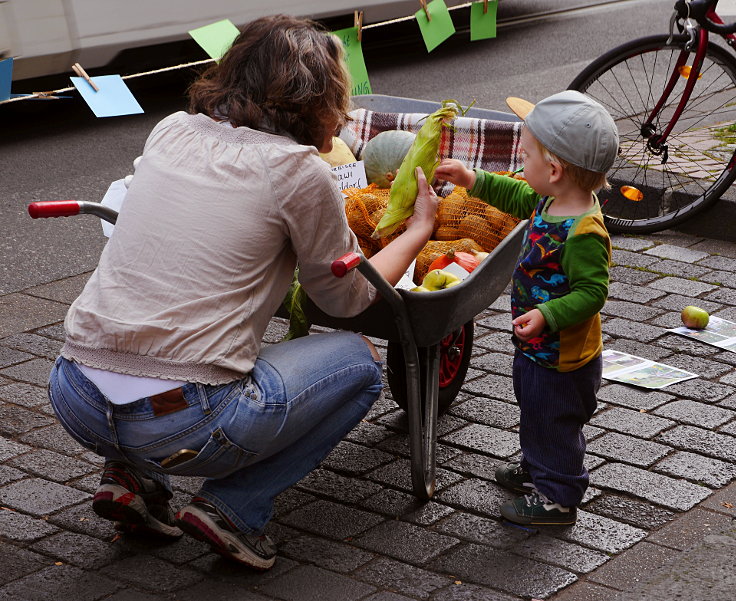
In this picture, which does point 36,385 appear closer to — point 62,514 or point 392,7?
point 62,514

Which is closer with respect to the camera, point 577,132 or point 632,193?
point 577,132

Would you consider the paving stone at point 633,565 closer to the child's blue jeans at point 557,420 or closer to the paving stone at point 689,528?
the paving stone at point 689,528

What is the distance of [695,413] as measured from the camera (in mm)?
3979

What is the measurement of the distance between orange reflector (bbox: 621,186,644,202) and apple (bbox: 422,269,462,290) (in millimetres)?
2009

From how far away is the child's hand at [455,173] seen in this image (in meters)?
3.33

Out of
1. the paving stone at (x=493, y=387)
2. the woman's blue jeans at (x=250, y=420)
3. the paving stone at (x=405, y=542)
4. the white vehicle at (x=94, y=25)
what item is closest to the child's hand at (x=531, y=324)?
the woman's blue jeans at (x=250, y=420)

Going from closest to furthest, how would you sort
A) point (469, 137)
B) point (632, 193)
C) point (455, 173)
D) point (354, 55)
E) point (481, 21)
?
1. point (455, 173)
2. point (469, 137)
3. point (354, 55)
4. point (481, 21)
5. point (632, 193)

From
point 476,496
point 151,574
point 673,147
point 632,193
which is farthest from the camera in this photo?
point 673,147

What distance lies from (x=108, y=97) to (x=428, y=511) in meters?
1.71

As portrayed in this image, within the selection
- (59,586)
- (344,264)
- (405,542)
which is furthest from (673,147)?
(59,586)

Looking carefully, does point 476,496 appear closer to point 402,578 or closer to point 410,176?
point 402,578

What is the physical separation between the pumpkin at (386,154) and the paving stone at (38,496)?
1.46 meters

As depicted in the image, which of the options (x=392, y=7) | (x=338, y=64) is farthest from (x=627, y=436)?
(x=392, y=7)

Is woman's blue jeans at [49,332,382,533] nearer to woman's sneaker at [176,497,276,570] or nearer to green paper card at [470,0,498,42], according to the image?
woman's sneaker at [176,497,276,570]
